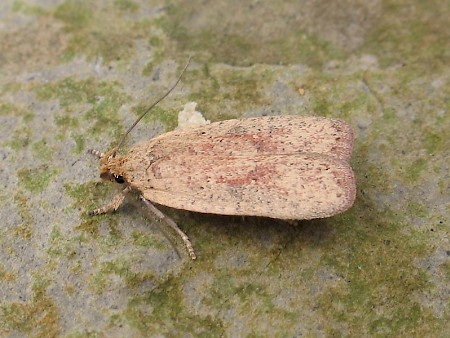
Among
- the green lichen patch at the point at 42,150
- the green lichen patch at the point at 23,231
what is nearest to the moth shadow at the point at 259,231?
the green lichen patch at the point at 23,231

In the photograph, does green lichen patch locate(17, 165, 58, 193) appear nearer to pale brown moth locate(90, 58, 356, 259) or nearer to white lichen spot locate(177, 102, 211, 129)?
pale brown moth locate(90, 58, 356, 259)

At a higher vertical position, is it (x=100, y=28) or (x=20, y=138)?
(x=100, y=28)

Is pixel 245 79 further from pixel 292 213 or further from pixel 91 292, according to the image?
pixel 91 292

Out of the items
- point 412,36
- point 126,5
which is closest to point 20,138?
point 126,5

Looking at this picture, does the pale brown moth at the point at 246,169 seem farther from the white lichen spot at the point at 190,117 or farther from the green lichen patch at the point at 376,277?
the green lichen patch at the point at 376,277

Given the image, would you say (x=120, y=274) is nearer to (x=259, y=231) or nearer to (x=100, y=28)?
(x=259, y=231)

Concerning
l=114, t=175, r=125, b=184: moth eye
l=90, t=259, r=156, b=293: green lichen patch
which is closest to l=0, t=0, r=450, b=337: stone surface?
l=90, t=259, r=156, b=293: green lichen patch

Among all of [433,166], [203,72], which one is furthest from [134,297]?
[433,166]
